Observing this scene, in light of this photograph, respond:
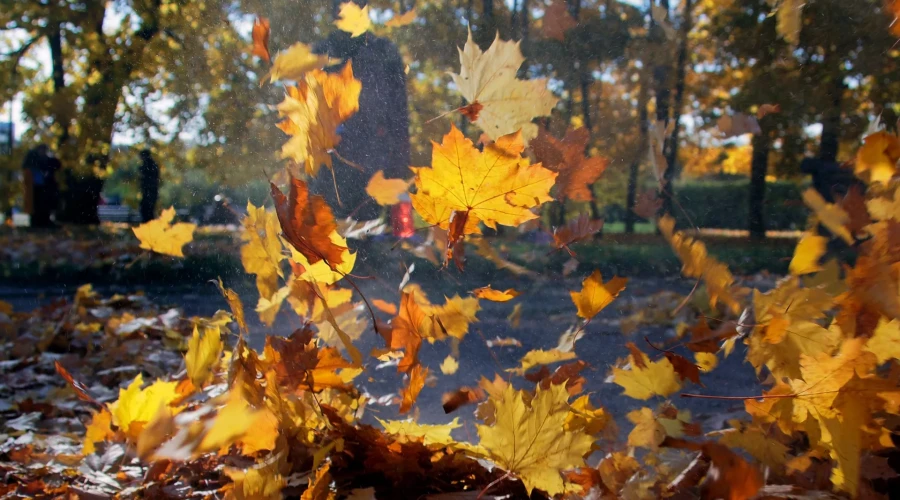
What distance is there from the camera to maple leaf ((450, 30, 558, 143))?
34.2 inches

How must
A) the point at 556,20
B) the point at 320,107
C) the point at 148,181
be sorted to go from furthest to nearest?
the point at 148,181
the point at 556,20
the point at 320,107

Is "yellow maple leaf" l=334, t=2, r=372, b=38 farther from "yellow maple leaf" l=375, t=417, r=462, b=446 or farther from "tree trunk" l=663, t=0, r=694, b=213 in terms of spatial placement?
"tree trunk" l=663, t=0, r=694, b=213

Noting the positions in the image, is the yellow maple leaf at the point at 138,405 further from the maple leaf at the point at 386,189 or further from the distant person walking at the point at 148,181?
the distant person walking at the point at 148,181

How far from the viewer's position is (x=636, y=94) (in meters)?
2.60

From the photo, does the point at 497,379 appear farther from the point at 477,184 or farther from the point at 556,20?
the point at 556,20

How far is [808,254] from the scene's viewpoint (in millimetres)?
877

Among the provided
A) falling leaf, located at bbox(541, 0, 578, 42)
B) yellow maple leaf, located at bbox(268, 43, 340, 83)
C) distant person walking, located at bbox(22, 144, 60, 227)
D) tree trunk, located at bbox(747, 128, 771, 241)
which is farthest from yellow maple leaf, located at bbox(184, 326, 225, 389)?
distant person walking, located at bbox(22, 144, 60, 227)

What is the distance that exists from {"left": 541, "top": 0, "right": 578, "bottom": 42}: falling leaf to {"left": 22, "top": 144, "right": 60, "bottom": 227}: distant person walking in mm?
6695

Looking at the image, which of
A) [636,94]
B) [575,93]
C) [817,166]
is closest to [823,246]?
[575,93]

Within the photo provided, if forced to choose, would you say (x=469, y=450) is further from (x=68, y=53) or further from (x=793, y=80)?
(x=68, y=53)

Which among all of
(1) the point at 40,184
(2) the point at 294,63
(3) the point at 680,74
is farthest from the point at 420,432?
(1) the point at 40,184

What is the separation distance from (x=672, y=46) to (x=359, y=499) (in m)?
2.92

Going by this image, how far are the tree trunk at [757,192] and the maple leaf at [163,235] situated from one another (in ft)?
16.1

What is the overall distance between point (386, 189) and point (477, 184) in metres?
0.34
